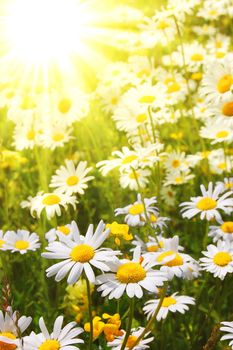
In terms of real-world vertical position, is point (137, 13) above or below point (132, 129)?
above

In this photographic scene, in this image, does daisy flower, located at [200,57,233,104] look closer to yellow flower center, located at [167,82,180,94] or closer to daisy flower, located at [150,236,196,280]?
daisy flower, located at [150,236,196,280]

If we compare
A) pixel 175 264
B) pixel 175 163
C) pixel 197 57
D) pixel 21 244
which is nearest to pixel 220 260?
pixel 175 264

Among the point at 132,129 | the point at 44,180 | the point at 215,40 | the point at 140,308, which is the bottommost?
the point at 140,308

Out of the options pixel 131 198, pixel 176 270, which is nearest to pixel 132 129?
pixel 131 198

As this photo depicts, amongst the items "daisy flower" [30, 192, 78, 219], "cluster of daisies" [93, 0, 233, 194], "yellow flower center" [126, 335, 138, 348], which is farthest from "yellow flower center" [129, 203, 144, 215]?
"yellow flower center" [126, 335, 138, 348]

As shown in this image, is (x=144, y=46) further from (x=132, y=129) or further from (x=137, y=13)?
(x=132, y=129)

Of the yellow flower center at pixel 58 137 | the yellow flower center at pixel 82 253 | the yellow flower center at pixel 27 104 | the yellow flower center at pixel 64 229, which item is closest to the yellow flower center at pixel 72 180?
the yellow flower center at pixel 64 229
